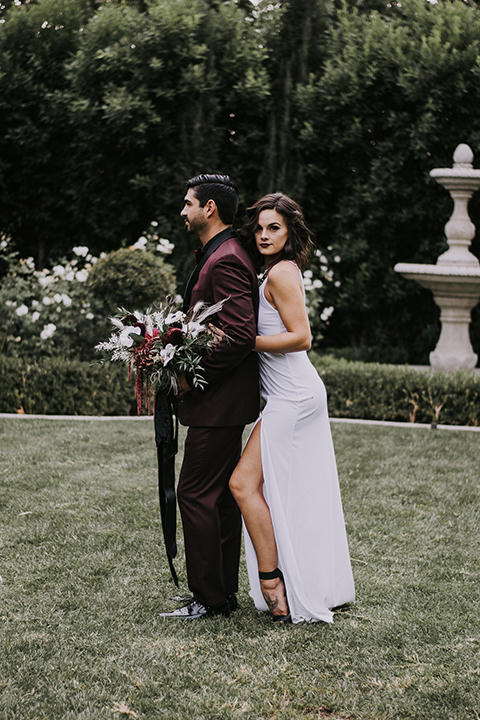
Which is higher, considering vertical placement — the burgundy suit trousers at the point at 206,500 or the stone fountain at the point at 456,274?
the stone fountain at the point at 456,274

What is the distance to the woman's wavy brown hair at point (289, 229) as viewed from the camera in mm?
3346

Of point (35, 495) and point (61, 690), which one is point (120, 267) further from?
point (61, 690)

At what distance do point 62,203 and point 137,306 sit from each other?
3.17m

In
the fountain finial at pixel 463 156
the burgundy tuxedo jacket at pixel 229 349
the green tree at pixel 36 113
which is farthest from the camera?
the green tree at pixel 36 113

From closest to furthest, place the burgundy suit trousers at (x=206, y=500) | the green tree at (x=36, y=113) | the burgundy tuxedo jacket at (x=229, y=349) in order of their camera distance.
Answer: the burgundy tuxedo jacket at (x=229, y=349)
the burgundy suit trousers at (x=206, y=500)
the green tree at (x=36, y=113)

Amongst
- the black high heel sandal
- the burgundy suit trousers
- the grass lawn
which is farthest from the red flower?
the grass lawn

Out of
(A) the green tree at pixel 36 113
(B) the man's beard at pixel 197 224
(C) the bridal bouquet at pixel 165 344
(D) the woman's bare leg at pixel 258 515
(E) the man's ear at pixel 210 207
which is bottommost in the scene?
(D) the woman's bare leg at pixel 258 515

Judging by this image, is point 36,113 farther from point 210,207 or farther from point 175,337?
point 175,337

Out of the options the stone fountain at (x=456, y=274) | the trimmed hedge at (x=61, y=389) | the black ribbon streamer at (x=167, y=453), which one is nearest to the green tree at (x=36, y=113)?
the trimmed hedge at (x=61, y=389)

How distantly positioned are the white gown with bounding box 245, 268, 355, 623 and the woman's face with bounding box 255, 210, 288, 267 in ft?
0.58

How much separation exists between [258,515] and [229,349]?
76cm

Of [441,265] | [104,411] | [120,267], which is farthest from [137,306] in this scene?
[441,265]

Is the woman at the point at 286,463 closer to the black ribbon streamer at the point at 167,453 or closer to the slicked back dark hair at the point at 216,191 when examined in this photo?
the slicked back dark hair at the point at 216,191

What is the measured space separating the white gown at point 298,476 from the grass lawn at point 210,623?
0.18m
